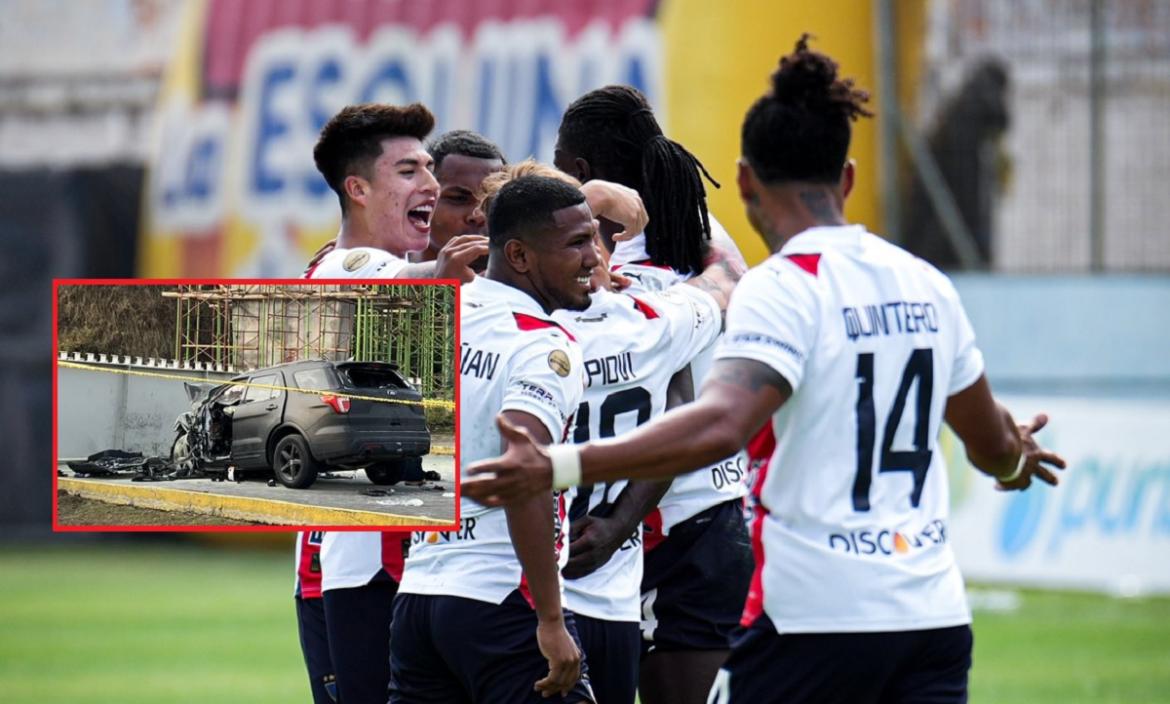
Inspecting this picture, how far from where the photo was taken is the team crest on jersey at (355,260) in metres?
5.88

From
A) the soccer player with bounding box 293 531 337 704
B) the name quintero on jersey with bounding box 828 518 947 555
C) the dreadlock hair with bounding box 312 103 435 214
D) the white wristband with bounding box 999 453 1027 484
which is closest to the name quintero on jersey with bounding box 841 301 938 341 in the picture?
the name quintero on jersey with bounding box 828 518 947 555

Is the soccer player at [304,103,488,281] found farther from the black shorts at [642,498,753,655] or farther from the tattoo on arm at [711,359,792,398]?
the tattoo on arm at [711,359,792,398]

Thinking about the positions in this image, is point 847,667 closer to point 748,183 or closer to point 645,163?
point 748,183

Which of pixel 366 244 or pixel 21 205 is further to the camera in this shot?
pixel 21 205

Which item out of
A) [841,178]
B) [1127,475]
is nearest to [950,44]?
[1127,475]

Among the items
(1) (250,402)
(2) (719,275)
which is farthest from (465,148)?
(1) (250,402)

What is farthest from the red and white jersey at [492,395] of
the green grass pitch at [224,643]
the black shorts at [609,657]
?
the green grass pitch at [224,643]

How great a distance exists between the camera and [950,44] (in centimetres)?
1959

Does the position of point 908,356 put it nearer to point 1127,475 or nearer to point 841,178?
point 841,178

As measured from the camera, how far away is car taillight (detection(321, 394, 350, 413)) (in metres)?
4.86

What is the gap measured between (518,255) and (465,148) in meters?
1.34

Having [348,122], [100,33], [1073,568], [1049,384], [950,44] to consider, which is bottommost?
[1073,568]

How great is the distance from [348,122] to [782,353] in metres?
2.48

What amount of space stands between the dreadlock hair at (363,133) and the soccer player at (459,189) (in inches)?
5.6
